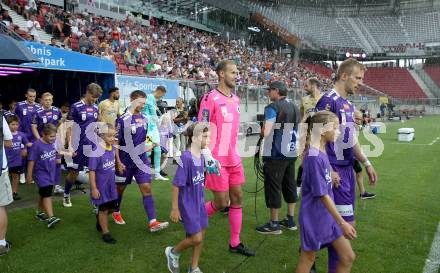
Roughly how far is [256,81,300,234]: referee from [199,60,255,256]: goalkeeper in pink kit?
0.76 meters

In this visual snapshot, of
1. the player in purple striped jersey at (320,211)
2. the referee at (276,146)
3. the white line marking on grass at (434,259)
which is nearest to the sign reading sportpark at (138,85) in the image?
the referee at (276,146)

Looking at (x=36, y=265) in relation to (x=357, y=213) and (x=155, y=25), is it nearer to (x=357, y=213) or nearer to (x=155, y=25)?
(x=357, y=213)

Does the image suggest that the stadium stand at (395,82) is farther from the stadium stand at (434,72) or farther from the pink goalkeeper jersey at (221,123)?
the pink goalkeeper jersey at (221,123)

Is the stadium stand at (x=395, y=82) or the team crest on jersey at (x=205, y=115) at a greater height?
the stadium stand at (x=395, y=82)

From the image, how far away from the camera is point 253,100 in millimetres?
21250

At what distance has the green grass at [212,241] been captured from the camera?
441 cm

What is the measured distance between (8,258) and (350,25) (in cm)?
5894

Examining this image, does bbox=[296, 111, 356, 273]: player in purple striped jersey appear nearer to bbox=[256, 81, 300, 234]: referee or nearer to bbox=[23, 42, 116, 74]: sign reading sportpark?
bbox=[256, 81, 300, 234]: referee

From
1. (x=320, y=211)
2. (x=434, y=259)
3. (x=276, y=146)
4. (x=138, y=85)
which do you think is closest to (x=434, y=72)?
(x=138, y=85)

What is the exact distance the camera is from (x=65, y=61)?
9.81m

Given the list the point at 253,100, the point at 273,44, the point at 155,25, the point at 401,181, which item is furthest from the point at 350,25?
the point at 401,181

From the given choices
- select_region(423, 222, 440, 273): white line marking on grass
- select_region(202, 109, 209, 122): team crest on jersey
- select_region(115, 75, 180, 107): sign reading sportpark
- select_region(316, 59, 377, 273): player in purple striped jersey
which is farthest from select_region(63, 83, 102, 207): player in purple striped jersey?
select_region(423, 222, 440, 273): white line marking on grass

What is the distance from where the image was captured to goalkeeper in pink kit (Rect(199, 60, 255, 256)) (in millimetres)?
4684

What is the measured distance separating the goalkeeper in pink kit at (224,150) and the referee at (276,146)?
758mm
